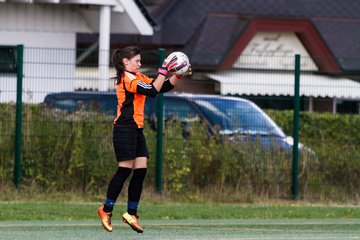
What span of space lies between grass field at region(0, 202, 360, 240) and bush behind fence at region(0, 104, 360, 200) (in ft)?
2.66

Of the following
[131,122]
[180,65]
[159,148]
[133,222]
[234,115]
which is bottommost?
[133,222]

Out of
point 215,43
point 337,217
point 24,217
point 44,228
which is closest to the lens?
point 44,228

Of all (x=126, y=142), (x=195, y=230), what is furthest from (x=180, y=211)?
(x=126, y=142)

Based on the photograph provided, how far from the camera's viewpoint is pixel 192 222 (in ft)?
51.0

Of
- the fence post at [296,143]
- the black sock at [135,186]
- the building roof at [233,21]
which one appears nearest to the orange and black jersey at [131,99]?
the black sock at [135,186]

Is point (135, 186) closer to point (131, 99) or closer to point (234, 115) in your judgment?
point (131, 99)

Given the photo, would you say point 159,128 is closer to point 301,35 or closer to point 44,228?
point 44,228

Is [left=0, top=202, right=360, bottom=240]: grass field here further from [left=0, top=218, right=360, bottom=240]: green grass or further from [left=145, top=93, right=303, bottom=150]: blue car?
[left=145, top=93, right=303, bottom=150]: blue car

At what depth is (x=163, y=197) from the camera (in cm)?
1845

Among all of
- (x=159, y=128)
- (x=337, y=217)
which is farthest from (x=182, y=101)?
(x=337, y=217)

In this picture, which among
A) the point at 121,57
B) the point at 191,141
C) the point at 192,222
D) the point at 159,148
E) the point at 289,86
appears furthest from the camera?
the point at 289,86

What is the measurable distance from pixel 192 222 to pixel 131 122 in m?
3.46

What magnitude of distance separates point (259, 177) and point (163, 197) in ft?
5.42

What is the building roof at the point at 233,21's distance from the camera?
33.2 meters
